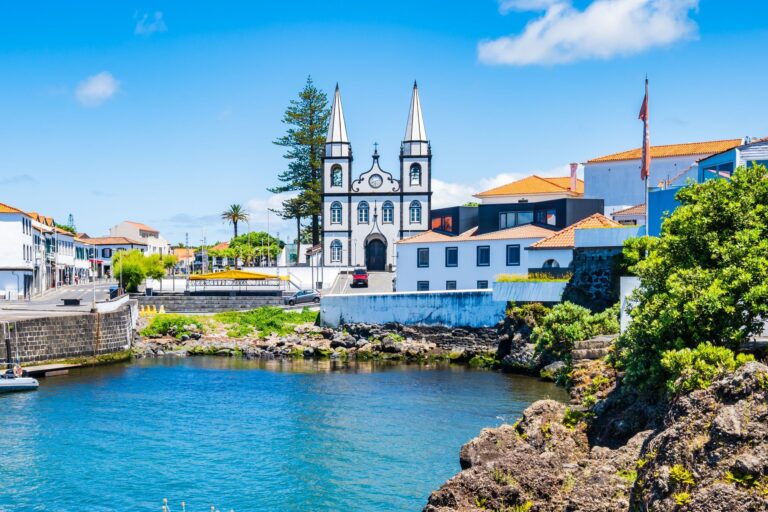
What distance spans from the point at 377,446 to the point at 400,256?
33.2 metres

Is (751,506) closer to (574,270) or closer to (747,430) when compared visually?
(747,430)

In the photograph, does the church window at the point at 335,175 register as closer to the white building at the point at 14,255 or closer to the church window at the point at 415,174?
the church window at the point at 415,174

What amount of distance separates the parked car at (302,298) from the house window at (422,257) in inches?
335

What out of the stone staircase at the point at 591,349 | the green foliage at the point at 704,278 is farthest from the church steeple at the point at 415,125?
the green foliage at the point at 704,278

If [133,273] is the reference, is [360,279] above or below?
below

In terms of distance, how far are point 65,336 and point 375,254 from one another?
38789 millimetres

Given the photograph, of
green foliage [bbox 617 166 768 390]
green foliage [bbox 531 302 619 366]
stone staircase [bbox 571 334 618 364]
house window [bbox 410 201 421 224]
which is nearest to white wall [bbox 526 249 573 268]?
green foliage [bbox 531 302 619 366]

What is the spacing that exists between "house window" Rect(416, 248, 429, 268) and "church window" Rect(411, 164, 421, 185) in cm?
2072

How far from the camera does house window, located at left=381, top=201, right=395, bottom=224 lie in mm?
76562

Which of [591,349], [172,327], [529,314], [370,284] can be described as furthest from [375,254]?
[591,349]

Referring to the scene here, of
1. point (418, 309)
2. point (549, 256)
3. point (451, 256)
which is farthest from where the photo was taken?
point (451, 256)

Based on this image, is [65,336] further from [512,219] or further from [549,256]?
[512,219]

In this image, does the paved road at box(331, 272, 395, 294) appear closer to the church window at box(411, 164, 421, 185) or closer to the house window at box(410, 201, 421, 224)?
the house window at box(410, 201, 421, 224)

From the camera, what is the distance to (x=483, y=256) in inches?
2114
